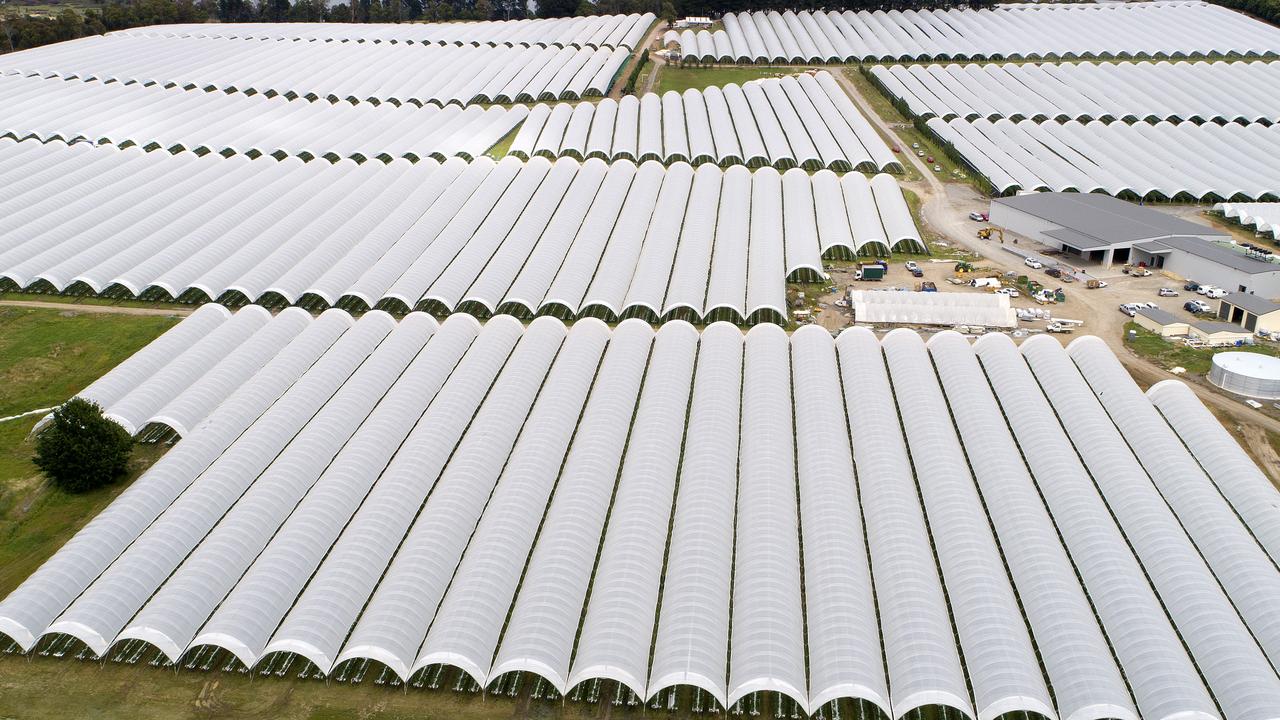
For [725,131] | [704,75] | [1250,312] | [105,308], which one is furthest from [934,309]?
[704,75]

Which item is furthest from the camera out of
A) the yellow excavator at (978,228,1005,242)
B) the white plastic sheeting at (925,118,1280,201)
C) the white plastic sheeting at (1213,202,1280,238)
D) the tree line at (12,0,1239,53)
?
the tree line at (12,0,1239,53)

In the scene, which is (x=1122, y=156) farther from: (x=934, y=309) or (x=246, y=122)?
(x=246, y=122)

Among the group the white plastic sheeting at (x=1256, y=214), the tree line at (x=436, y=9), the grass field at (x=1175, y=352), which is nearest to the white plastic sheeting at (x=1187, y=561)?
the grass field at (x=1175, y=352)

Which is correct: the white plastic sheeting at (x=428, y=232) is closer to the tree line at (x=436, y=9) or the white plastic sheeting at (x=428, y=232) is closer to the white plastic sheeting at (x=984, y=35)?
the white plastic sheeting at (x=984, y=35)

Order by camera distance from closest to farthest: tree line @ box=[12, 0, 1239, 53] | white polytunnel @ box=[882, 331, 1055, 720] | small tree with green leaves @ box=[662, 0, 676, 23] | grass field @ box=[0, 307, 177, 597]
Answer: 1. white polytunnel @ box=[882, 331, 1055, 720]
2. grass field @ box=[0, 307, 177, 597]
3. tree line @ box=[12, 0, 1239, 53]
4. small tree with green leaves @ box=[662, 0, 676, 23]

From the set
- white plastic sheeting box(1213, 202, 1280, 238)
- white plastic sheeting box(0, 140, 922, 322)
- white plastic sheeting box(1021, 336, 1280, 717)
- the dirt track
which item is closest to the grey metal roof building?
white plastic sheeting box(1213, 202, 1280, 238)

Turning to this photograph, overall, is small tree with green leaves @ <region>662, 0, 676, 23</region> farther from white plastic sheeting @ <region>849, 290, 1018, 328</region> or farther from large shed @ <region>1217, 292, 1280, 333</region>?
large shed @ <region>1217, 292, 1280, 333</region>

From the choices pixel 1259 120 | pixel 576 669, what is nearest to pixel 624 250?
pixel 576 669

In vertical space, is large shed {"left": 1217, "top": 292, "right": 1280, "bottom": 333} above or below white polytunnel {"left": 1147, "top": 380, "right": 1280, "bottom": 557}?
above
